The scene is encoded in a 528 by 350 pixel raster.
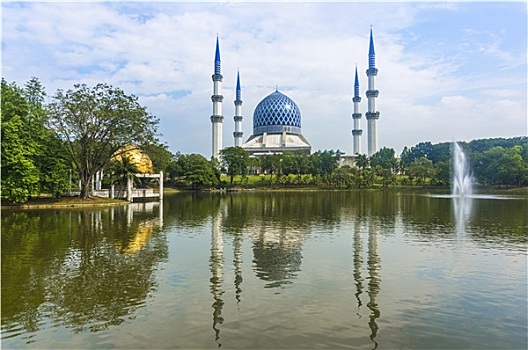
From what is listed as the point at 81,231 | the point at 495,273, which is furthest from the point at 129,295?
the point at 81,231

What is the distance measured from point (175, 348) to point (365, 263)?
7.74 m

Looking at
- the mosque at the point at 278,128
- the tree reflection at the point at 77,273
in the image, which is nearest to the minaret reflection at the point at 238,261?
the tree reflection at the point at 77,273

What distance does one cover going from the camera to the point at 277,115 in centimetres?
10925

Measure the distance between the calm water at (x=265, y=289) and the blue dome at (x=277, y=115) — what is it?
3577 inches

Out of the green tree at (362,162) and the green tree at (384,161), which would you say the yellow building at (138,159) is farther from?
the green tree at (384,161)

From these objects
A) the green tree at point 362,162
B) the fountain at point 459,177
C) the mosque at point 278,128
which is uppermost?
the mosque at point 278,128

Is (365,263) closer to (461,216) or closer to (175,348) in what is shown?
(175,348)

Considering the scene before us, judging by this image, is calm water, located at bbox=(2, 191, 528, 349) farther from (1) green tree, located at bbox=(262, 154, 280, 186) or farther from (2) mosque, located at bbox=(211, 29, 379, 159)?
(2) mosque, located at bbox=(211, 29, 379, 159)

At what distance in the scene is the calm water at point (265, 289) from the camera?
781cm

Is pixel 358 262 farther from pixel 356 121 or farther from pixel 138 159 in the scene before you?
pixel 356 121

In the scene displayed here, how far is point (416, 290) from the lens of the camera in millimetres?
10539

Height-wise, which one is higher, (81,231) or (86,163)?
(86,163)

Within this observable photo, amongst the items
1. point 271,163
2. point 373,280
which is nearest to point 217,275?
point 373,280

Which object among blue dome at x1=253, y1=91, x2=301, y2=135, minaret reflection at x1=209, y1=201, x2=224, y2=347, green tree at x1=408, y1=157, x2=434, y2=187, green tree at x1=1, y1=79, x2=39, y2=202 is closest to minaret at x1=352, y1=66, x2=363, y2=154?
blue dome at x1=253, y1=91, x2=301, y2=135
